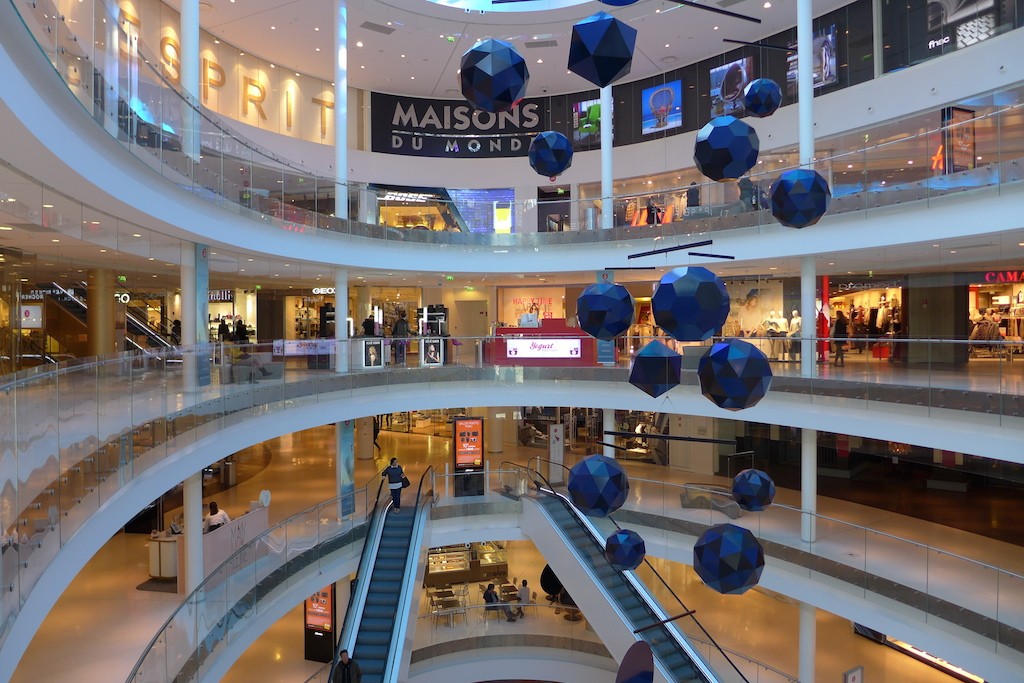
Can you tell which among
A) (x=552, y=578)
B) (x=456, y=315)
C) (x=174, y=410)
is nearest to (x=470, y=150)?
(x=456, y=315)

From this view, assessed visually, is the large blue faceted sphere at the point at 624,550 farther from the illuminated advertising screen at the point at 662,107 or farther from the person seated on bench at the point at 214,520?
the illuminated advertising screen at the point at 662,107

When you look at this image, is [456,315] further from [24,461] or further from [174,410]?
[24,461]

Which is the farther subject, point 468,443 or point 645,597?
point 468,443

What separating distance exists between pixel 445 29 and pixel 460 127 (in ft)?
18.4

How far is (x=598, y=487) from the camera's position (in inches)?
213

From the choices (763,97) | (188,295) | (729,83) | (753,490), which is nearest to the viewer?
(763,97)

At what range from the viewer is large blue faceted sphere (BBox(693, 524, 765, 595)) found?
16.2 ft

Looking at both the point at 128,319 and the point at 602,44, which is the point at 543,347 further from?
the point at 602,44

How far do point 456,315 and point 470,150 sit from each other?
17.7 feet

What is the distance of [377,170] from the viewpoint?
2178cm

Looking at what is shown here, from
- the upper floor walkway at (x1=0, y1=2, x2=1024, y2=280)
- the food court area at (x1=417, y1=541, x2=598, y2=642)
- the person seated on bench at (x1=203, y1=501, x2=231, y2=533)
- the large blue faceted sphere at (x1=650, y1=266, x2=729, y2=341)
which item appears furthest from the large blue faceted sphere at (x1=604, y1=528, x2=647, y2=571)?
the food court area at (x1=417, y1=541, x2=598, y2=642)

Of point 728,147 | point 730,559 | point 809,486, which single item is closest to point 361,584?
point 730,559

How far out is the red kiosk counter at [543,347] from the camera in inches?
599

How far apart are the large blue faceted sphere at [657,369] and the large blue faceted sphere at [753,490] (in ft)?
5.15
